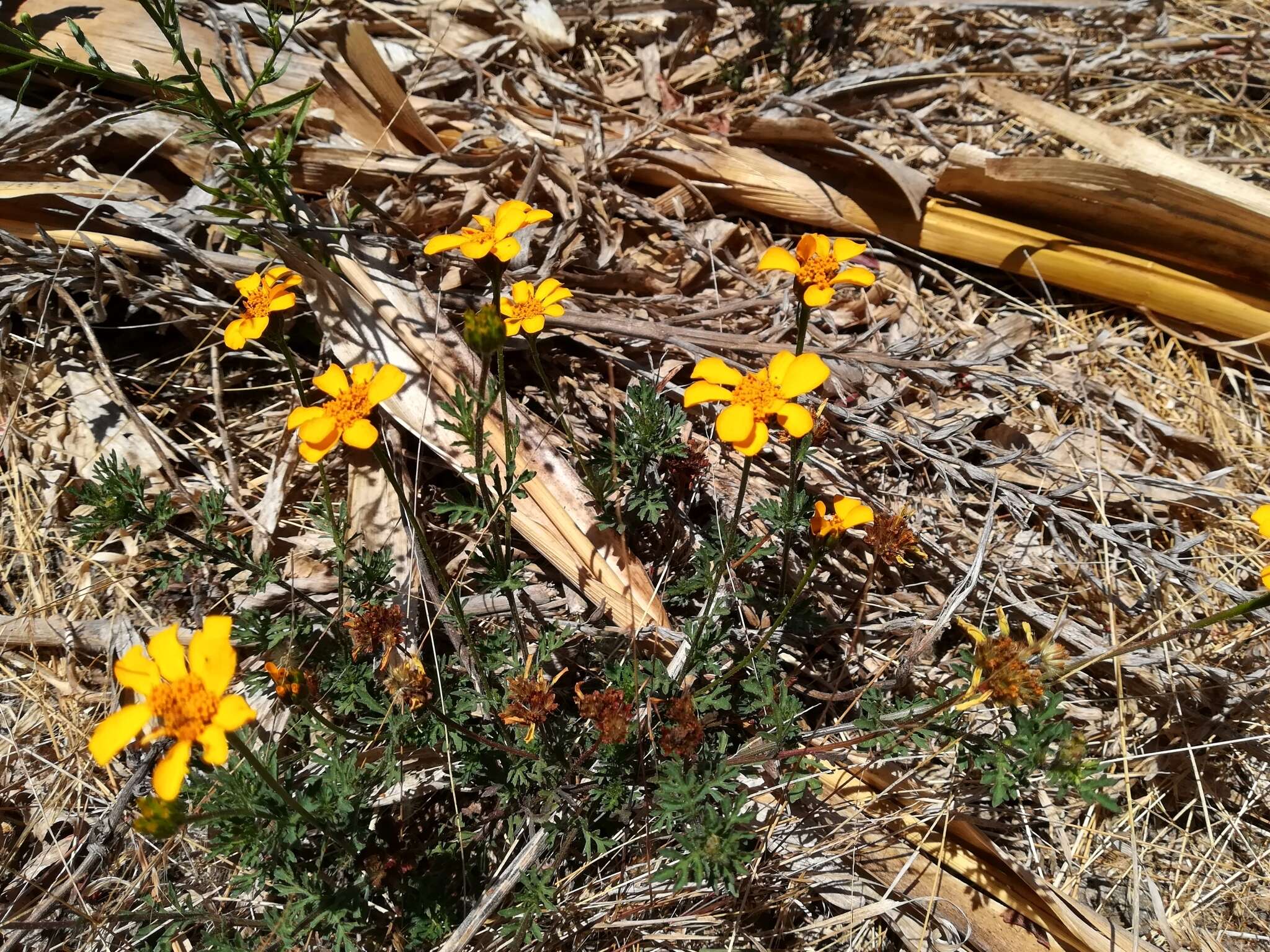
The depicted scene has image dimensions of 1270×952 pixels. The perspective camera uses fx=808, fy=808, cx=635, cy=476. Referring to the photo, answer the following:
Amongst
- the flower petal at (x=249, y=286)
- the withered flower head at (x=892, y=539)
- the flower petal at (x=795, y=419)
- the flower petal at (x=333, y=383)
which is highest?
the flower petal at (x=249, y=286)

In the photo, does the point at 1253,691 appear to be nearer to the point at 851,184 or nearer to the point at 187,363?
the point at 851,184

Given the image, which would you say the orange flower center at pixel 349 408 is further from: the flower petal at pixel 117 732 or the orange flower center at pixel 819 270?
the orange flower center at pixel 819 270

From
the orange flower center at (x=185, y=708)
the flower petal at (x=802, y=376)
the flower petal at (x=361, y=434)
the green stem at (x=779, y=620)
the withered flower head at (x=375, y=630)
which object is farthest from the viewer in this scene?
the withered flower head at (x=375, y=630)

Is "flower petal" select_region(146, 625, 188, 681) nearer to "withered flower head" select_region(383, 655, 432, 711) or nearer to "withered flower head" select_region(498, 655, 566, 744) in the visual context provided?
"withered flower head" select_region(383, 655, 432, 711)

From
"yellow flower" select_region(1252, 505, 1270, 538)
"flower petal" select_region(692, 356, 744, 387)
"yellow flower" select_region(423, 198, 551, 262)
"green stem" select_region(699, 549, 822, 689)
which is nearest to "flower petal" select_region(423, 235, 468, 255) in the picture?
"yellow flower" select_region(423, 198, 551, 262)

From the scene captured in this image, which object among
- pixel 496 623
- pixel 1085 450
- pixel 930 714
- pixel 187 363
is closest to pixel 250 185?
pixel 187 363

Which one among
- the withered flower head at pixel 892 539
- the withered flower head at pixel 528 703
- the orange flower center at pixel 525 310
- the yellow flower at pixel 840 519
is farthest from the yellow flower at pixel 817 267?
the withered flower head at pixel 528 703

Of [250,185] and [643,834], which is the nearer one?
[643,834]
